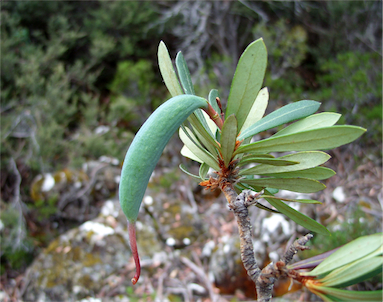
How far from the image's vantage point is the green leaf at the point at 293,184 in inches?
16.4

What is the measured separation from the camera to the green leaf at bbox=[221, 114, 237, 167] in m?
0.39

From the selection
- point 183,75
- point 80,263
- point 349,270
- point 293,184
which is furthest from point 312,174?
point 80,263

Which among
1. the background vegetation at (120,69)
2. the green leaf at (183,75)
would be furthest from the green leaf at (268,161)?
the background vegetation at (120,69)

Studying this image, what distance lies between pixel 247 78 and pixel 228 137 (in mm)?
101

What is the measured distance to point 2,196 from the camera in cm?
223

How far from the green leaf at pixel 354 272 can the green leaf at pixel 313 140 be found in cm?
15

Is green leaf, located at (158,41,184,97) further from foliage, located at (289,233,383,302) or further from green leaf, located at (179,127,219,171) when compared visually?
foliage, located at (289,233,383,302)

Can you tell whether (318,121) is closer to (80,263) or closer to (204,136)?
(204,136)

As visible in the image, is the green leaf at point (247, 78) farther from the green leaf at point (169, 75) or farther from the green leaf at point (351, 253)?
the green leaf at point (351, 253)

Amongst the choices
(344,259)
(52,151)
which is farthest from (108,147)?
(344,259)

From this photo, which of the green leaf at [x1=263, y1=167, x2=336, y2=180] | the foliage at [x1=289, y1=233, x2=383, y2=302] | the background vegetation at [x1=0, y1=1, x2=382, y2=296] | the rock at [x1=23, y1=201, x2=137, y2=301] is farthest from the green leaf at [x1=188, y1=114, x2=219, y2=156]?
the background vegetation at [x1=0, y1=1, x2=382, y2=296]

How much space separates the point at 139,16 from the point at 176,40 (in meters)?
0.50

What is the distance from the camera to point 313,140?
38 cm

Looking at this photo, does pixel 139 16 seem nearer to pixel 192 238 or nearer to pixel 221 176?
pixel 192 238
